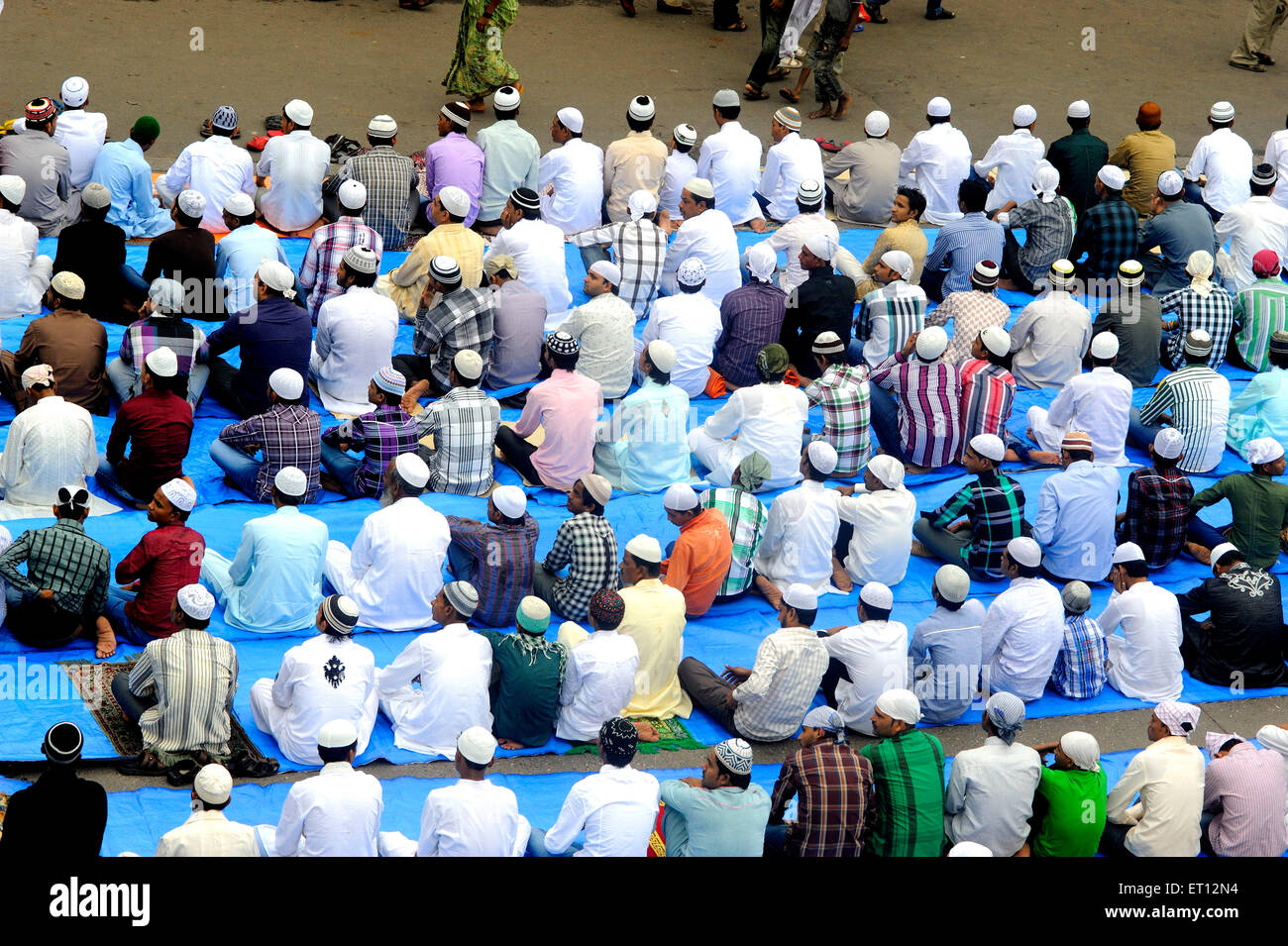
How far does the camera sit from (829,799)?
6.36 m

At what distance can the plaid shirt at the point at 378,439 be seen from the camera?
8320 millimetres

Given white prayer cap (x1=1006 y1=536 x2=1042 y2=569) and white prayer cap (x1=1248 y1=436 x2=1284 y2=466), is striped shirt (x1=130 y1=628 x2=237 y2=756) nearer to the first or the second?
white prayer cap (x1=1006 y1=536 x2=1042 y2=569)

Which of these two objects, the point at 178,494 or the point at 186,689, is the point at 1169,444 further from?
the point at 186,689

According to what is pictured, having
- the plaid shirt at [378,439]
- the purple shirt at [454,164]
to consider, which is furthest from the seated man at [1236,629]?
the purple shirt at [454,164]

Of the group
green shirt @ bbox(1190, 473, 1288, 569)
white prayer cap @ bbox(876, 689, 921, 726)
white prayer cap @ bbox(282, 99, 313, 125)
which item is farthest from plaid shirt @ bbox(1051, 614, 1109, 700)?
white prayer cap @ bbox(282, 99, 313, 125)

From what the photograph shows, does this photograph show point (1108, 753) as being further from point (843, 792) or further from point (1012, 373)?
point (1012, 373)

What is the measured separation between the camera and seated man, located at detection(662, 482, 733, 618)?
791cm

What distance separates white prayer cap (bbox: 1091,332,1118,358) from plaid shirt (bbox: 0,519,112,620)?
5.64 meters

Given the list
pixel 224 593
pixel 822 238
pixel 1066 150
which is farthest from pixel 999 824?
pixel 1066 150

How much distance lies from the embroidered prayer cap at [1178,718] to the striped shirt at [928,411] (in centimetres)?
273

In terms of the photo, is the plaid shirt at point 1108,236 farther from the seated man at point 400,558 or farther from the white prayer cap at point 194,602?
the white prayer cap at point 194,602

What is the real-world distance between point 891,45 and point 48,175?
862 centimetres

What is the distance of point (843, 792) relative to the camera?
20.9 ft

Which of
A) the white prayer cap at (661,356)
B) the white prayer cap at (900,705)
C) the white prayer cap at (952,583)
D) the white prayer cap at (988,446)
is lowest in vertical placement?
the white prayer cap at (900,705)
